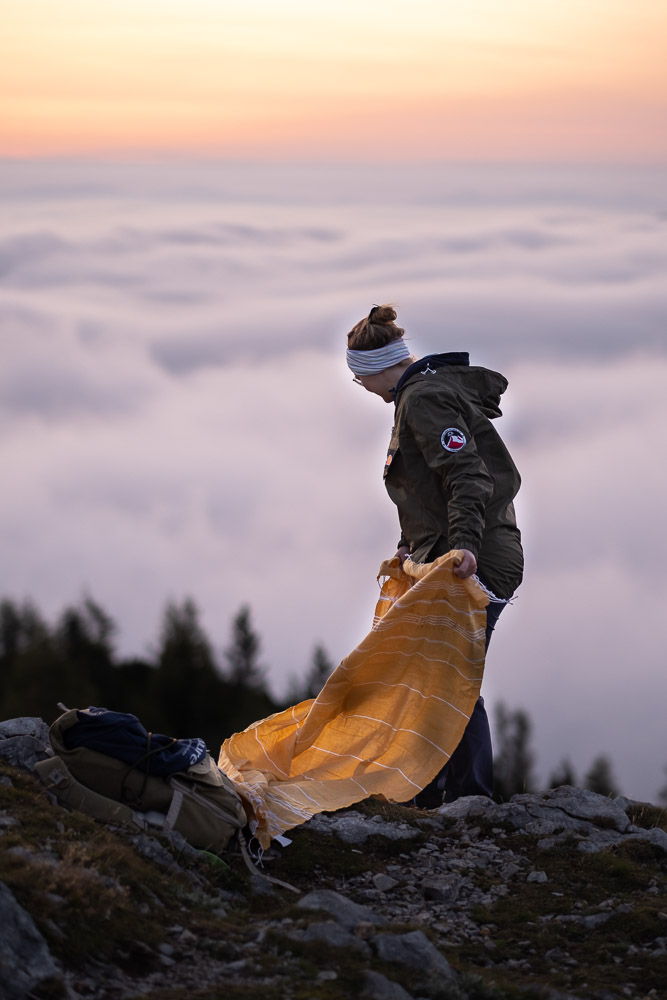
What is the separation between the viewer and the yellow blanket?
28.1 feet

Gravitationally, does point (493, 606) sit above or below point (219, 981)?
above

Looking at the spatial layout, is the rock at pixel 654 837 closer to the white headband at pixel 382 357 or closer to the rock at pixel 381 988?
the rock at pixel 381 988

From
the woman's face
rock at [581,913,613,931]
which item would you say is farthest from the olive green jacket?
rock at [581,913,613,931]

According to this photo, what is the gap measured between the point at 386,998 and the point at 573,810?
→ 4.00 m

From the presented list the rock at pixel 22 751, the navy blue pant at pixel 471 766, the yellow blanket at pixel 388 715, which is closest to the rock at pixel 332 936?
the yellow blanket at pixel 388 715

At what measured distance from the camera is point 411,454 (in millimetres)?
8523

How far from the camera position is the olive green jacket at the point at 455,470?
26.8 feet

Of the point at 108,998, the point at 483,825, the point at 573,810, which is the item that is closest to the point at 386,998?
the point at 108,998

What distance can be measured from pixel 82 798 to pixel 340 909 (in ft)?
5.85

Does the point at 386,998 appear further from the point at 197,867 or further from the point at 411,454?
the point at 411,454

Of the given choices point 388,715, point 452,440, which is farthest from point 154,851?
point 452,440

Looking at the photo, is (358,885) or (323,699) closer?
(358,885)

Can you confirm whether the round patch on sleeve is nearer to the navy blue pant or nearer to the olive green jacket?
the olive green jacket

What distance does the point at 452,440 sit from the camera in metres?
8.18
